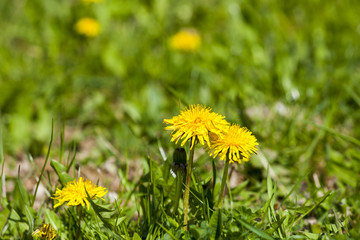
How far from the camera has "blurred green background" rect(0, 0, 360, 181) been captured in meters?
2.44

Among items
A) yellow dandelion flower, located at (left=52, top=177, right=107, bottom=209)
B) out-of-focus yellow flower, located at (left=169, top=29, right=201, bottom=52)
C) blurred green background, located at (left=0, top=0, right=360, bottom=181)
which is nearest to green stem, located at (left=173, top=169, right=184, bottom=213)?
yellow dandelion flower, located at (left=52, top=177, right=107, bottom=209)

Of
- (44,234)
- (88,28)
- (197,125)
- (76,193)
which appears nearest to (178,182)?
(197,125)

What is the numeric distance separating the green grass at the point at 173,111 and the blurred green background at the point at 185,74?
0.01 m

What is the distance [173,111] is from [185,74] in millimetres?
546

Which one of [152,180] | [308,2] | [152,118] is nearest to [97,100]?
[152,118]

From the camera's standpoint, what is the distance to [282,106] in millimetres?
2783

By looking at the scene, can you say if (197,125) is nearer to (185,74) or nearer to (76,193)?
(76,193)

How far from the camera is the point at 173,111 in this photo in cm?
263

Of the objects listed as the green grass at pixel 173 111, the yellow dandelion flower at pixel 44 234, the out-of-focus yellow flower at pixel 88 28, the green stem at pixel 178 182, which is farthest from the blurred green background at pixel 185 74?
the yellow dandelion flower at pixel 44 234

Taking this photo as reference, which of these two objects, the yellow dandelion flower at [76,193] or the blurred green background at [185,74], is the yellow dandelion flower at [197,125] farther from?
the blurred green background at [185,74]

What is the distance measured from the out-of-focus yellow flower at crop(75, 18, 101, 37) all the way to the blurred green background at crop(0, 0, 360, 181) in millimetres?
118

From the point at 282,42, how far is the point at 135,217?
7.37ft

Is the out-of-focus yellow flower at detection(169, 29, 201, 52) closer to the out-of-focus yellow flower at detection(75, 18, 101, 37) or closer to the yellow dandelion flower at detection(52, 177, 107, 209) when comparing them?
the out-of-focus yellow flower at detection(75, 18, 101, 37)

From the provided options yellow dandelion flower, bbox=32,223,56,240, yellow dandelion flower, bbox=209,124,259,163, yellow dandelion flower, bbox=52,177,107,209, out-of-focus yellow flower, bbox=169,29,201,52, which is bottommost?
yellow dandelion flower, bbox=32,223,56,240
